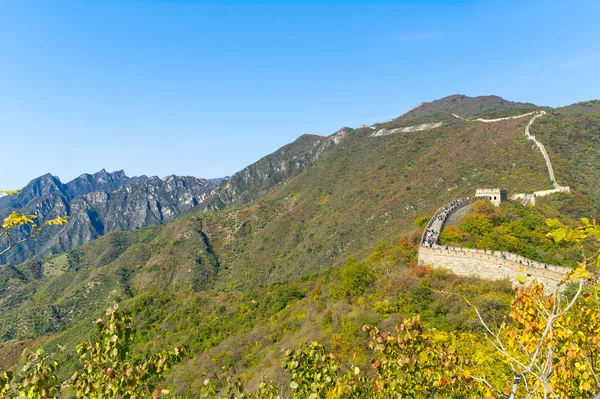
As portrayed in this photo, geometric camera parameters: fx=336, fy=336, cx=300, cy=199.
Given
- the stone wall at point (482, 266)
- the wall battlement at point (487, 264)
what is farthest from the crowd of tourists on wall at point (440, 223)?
the stone wall at point (482, 266)

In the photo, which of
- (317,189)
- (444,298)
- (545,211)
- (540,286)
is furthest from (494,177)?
(317,189)

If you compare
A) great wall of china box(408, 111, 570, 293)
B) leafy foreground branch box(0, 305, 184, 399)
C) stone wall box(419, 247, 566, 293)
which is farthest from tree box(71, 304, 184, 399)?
stone wall box(419, 247, 566, 293)

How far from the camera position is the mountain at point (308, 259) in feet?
96.6

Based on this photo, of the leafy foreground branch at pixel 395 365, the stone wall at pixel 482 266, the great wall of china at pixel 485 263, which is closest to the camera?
the leafy foreground branch at pixel 395 365

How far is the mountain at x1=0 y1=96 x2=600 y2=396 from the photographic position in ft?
96.6

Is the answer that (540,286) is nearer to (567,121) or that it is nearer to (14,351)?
(14,351)

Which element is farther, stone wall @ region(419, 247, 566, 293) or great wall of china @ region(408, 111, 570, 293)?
stone wall @ region(419, 247, 566, 293)

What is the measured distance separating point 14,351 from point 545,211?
95.0m

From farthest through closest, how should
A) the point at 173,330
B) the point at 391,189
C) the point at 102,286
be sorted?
1. the point at 102,286
2. the point at 391,189
3. the point at 173,330

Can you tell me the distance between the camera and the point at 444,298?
2419cm

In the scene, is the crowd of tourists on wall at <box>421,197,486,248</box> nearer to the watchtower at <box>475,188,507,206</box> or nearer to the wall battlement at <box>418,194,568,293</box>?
the wall battlement at <box>418,194,568,293</box>

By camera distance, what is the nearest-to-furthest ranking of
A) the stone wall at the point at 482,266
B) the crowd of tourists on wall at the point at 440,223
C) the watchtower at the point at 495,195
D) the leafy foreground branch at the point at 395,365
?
the leafy foreground branch at the point at 395,365
the stone wall at the point at 482,266
the crowd of tourists on wall at the point at 440,223
the watchtower at the point at 495,195

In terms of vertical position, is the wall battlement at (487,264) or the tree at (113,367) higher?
the tree at (113,367)

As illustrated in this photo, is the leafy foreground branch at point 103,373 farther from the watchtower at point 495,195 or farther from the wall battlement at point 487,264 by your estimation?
the watchtower at point 495,195
